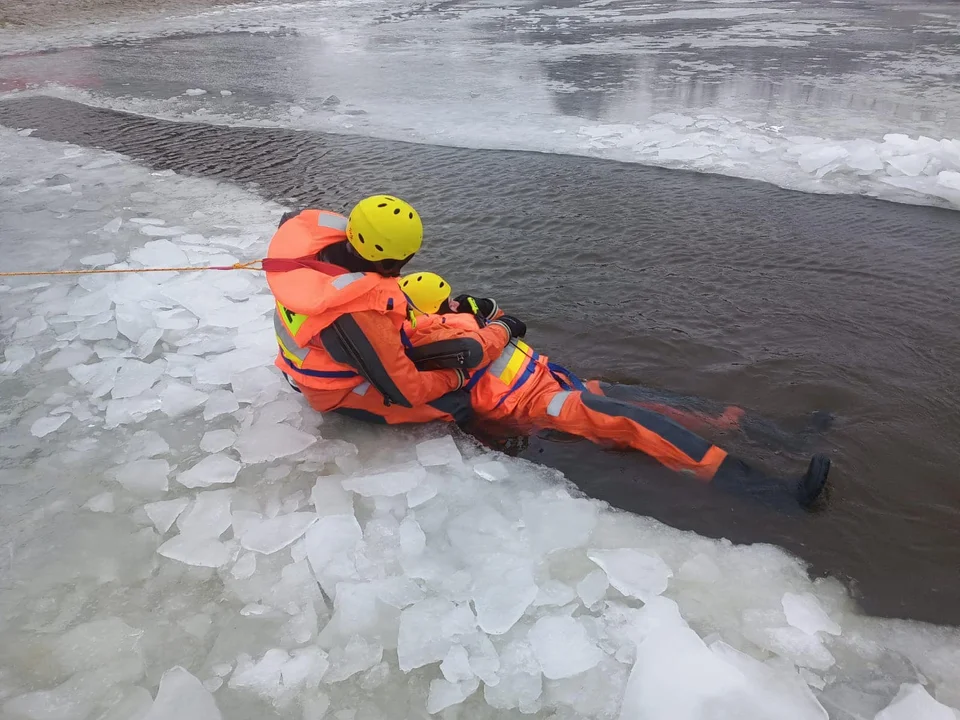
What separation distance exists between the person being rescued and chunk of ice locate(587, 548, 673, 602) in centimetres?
67

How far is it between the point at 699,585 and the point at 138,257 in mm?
4695

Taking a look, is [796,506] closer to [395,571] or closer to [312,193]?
[395,571]

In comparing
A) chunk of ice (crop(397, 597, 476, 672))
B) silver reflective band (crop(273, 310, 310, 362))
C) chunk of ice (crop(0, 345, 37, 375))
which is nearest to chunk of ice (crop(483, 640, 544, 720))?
chunk of ice (crop(397, 597, 476, 672))

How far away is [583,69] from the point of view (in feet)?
37.9

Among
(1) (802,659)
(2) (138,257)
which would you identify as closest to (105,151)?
(2) (138,257)

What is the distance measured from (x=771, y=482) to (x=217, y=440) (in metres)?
2.61

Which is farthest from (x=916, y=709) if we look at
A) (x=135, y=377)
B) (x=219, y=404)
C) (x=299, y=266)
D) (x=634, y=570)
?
(x=135, y=377)

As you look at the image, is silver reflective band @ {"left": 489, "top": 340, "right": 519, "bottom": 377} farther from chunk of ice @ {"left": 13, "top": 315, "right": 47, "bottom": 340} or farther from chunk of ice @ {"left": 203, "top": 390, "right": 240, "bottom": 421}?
chunk of ice @ {"left": 13, "top": 315, "right": 47, "bottom": 340}

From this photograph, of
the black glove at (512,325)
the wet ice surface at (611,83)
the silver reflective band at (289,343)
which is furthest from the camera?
the wet ice surface at (611,83)

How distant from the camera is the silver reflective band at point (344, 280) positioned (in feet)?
9.23

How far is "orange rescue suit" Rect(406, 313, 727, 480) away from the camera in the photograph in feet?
10.4

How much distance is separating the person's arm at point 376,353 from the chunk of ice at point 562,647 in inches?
47.4

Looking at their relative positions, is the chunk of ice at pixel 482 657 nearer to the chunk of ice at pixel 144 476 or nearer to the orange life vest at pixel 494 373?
the orange life vest at pixel 494 373

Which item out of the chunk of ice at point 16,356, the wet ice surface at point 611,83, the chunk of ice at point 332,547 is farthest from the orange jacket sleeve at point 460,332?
the wet ice surface at point 611,83
